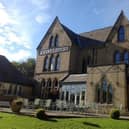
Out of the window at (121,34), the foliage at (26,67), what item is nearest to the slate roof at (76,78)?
the window at (121,34)

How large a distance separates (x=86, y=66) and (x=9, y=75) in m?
13.6

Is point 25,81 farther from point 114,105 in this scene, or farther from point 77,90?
point 114,105

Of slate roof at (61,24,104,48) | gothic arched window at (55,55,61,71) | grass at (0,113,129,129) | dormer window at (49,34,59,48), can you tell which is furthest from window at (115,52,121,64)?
grass at (0,113,129,129)

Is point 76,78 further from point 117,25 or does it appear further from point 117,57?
point 117,25

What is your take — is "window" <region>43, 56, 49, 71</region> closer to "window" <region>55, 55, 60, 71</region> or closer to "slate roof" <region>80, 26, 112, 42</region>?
"window" <region>55, 55, 60, 71</region>

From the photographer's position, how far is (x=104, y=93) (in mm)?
27719

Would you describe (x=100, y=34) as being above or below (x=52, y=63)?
above

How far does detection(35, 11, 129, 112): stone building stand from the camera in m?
26.8

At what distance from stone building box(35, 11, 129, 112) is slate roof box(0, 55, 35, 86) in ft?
7.78

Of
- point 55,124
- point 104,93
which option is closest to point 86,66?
point 104,93

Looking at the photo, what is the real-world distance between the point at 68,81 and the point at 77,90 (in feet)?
8.39

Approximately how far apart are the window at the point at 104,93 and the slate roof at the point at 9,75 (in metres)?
16.8

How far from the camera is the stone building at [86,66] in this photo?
26.8m

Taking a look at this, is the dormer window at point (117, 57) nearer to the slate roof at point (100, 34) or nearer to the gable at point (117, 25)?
the gable at point (117, 25)
